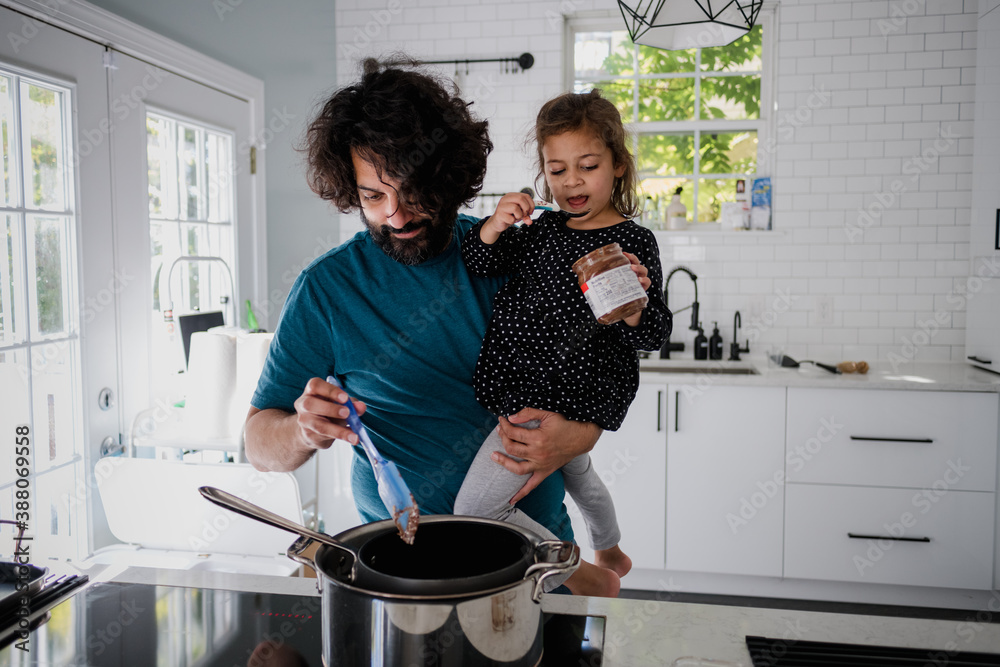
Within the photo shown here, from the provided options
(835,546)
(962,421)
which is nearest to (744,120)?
(962,421)

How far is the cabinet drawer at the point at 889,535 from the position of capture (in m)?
3.18

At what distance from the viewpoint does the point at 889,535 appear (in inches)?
127

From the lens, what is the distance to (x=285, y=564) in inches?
89.0

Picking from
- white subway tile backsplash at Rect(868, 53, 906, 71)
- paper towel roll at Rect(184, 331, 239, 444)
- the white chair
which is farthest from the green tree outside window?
the white chair

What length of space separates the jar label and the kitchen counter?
2181mm

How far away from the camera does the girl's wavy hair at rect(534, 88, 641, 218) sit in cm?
174

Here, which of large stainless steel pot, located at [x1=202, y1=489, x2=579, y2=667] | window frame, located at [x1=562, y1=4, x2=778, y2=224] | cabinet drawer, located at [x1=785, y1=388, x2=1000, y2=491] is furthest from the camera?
window frame, located at [x1=562, y1=4, x2=778, y2=224]

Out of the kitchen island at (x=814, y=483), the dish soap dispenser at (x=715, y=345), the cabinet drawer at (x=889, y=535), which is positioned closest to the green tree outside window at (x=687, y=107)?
the dish soap dispenser at (x=715, y=345)

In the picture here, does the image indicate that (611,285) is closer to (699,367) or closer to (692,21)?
(692,21)

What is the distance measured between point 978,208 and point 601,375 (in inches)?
117

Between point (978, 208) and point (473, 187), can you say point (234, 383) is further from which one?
point (978, 208)

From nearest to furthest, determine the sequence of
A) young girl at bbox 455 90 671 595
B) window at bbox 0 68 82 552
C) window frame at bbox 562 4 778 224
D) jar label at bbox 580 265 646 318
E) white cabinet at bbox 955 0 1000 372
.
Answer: jar label at bbox 580 265 646 318
young girl at bbox 455 90 671 595
window at bbox 0 68 82 552
white cabinet at bbox 955 0 1000 372
window frame at bbox 562 4 778 224

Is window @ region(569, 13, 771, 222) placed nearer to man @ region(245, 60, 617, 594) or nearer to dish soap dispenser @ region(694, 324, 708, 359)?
dish soap dispenser @ region(694, 324, 708, 359)

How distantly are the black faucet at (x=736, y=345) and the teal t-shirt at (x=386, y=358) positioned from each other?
8.69 ft
